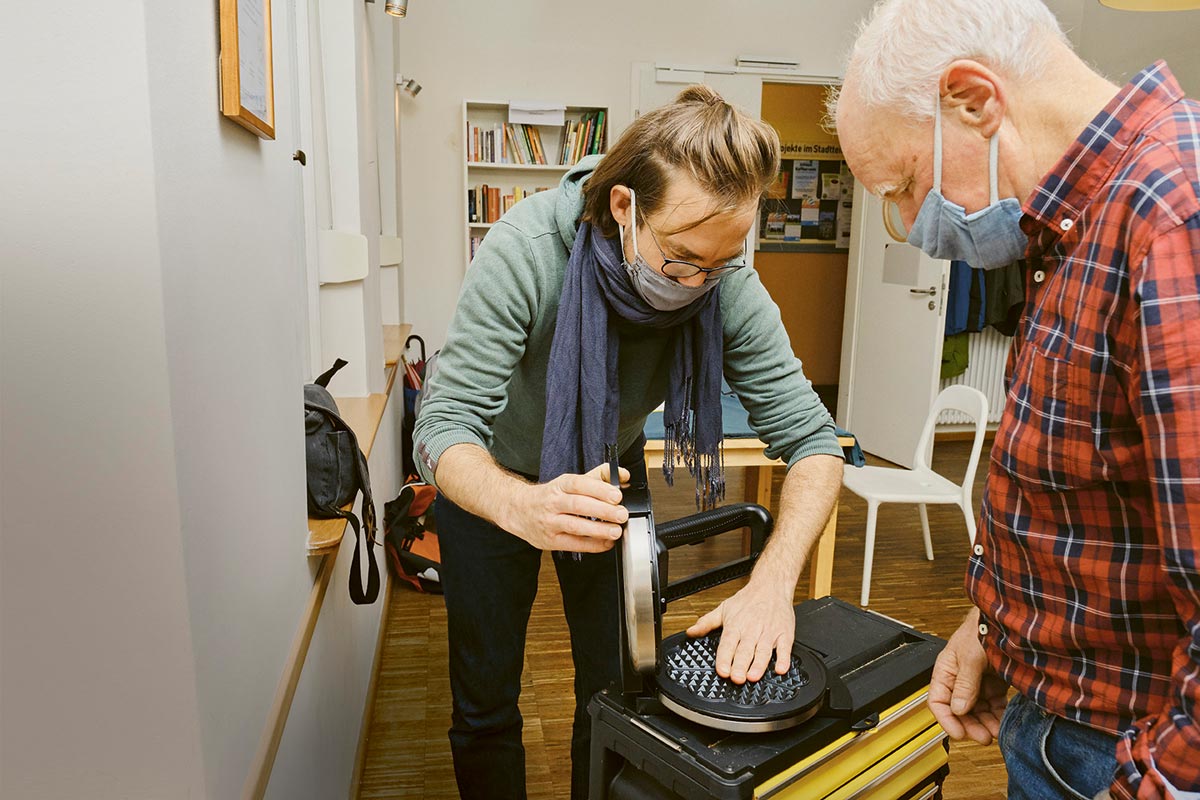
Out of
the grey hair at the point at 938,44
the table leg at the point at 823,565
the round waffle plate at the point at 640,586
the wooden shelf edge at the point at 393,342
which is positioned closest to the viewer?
the grey hair at the point at 938,44

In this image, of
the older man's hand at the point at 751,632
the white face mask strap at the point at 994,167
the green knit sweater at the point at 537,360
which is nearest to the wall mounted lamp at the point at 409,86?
the green knit sweater at the point at 537,360

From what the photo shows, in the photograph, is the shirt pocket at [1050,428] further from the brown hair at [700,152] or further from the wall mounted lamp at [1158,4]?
the wall mounted lamp at [1158,4]

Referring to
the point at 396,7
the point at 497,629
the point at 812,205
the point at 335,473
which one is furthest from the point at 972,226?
the point at 812,205

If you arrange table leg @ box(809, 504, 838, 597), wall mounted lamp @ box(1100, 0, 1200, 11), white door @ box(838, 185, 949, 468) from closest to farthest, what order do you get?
wall mounted lamp @ box(1100, 0, 1200, 11)
table leg @ box(809, 504, 838, 597)
white door @ box(838, 185, 949, 468)

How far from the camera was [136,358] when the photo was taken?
0.72 m

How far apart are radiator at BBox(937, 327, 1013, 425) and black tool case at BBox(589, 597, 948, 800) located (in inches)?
179

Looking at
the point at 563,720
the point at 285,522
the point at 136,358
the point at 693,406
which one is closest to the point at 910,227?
the point at 693,406

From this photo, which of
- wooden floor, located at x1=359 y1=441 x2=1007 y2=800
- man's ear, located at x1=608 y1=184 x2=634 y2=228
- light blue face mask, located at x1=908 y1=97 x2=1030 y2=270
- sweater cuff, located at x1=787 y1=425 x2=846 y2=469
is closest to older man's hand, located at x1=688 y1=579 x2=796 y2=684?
sweater cuff, located at x1=787 y1=425 x2=846 y2=469

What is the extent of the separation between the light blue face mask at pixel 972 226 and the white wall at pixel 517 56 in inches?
182

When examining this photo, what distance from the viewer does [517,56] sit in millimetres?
5184

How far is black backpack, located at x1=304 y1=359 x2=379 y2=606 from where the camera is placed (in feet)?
4.99

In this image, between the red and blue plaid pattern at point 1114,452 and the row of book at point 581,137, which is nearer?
the red and blue plaid pattern at point 1114,452

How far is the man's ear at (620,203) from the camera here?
126 centimetres

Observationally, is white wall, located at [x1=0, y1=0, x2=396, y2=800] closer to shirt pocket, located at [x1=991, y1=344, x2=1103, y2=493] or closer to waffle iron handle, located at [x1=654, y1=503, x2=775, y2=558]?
waffle iron handle, located at [x1=654, y1=503, x2=775, y2=558]
